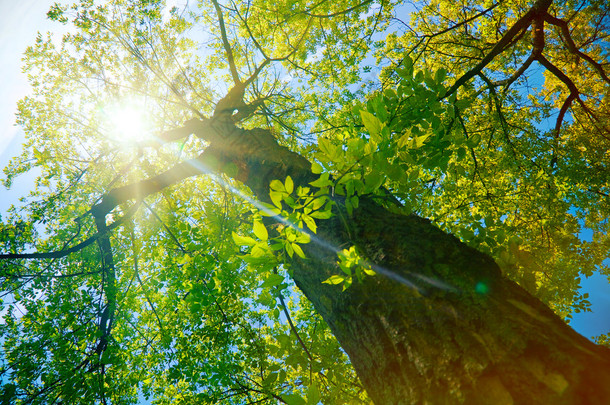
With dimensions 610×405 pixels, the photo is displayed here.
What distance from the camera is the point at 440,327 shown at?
931 mm

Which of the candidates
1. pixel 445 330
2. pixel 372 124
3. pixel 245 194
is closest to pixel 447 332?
pixel 445 330

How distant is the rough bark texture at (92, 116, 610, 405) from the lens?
27.1 inches

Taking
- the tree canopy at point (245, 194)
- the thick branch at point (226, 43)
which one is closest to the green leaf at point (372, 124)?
the tree canopy at point (245, 194)

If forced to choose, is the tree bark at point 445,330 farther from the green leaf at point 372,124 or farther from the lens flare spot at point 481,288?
the green leaf at point 372,124

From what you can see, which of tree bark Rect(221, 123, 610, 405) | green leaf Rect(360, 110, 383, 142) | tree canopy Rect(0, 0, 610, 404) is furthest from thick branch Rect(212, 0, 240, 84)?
green leaf Rect(360, 110, 383, 142)

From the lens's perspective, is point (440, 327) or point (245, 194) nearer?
point (440, 327)

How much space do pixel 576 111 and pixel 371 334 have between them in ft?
33.2

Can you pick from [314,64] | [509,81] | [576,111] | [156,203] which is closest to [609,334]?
[576,111]

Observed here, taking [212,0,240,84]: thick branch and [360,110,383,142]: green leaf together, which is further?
[212,0,240,84]: thick branch

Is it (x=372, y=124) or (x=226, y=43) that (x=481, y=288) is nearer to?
(x=372, y=124)

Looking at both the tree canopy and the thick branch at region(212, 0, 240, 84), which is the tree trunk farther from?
the thick branch at region(212, 0, 240, 84)

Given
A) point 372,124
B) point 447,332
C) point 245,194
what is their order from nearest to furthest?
1. point 447,332
2. point 372,124
3. point 245,194

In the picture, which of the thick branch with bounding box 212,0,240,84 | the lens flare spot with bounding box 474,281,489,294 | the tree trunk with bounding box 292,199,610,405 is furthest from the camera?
the thick branch with bounding box 212,0,240,84

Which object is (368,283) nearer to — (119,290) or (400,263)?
(400,263)
